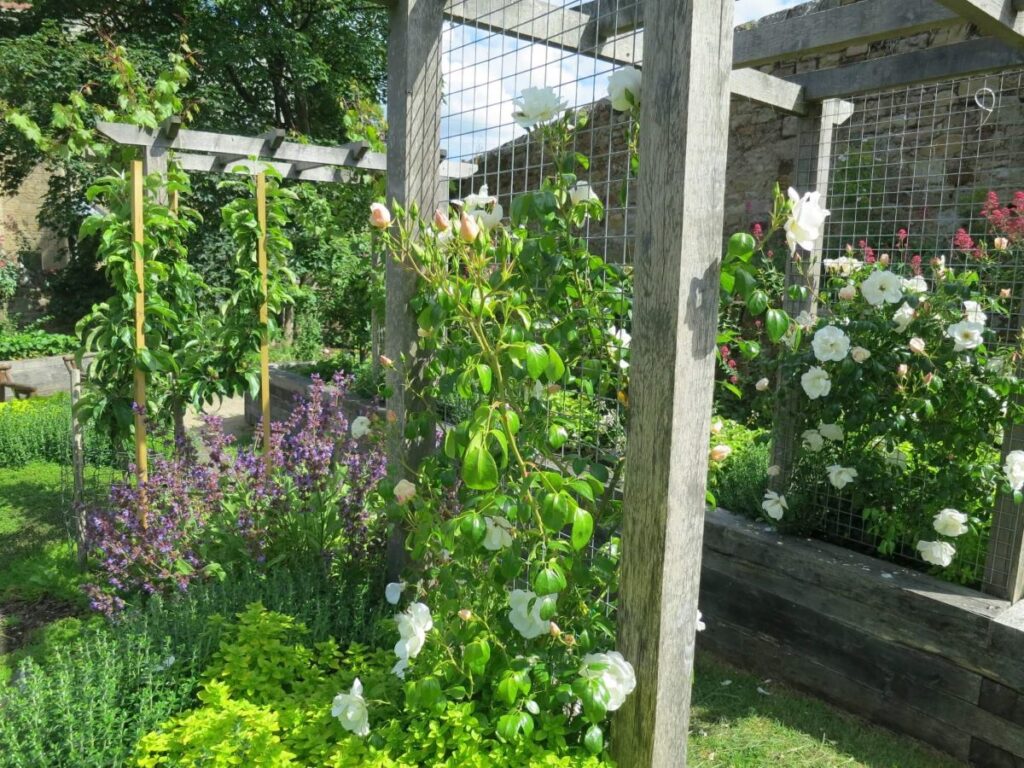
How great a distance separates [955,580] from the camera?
9.62 feet

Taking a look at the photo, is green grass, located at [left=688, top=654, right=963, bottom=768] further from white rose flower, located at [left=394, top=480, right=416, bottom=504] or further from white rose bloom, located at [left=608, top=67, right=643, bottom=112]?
white rose bloom, located at [left=608, top=67, right=643, bottom=112]

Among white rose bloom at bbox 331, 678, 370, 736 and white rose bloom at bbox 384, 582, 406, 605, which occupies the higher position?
white rose bloom at bbox 384, 582, 406, 605

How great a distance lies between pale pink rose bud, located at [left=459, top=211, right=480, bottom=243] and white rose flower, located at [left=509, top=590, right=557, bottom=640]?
894 millimetres

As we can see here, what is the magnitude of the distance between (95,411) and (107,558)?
928 mm

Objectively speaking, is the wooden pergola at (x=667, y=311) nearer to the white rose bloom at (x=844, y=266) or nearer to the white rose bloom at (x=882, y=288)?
the white rose bloom at (x=882, y=288)

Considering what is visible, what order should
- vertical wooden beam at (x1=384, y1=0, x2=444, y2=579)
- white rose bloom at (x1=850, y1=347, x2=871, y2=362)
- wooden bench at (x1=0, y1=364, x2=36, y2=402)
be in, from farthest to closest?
wooden bench at (x1=0, y1=364, x2=36, y2=402), white rose bloom at (x1=850, y1=347, x2=871, y2=362), vertical wooden beam at (x1=384, y1=0, x2=444, y2=579)

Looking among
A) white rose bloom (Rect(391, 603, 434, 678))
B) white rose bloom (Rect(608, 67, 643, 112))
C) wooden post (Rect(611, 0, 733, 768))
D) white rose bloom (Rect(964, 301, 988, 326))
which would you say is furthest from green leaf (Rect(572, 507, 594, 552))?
white rose bloom (Rect(964, 301, 988, 326))

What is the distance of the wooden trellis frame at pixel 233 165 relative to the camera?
12.2 feet

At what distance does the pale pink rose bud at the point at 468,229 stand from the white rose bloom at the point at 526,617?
894mm

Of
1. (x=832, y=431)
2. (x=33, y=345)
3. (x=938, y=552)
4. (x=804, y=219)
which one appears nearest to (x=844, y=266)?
(x=832, y=431)

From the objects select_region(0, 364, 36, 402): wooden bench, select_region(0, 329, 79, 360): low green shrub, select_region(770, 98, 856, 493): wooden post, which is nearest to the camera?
select_region(770, 98, 856, 493): wooden post

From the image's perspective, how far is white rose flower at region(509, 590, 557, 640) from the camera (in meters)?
1.94

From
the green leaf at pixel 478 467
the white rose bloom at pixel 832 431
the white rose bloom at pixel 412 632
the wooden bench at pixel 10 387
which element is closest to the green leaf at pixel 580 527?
the green leaf at pixel 478 467

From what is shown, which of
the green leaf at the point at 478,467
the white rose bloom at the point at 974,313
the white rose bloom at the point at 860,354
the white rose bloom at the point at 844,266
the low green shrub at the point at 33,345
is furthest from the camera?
the low green shrub at the point at 33,345
